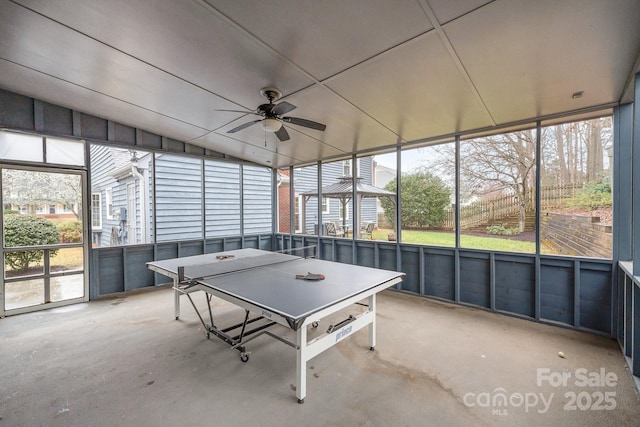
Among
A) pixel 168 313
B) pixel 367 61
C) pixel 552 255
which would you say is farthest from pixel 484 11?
pixel 168 313

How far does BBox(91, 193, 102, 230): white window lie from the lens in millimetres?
4805

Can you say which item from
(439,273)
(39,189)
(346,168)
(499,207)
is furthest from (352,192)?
(39,189)

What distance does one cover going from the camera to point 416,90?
10.1 feet

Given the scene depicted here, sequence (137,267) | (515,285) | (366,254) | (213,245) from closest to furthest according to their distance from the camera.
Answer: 1. (515,285)
2. (137,267)
3. (366,254)
4. (213,245)

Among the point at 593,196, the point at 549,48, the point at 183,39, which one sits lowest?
the point at 593,196

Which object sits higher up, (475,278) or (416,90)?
(416,90)

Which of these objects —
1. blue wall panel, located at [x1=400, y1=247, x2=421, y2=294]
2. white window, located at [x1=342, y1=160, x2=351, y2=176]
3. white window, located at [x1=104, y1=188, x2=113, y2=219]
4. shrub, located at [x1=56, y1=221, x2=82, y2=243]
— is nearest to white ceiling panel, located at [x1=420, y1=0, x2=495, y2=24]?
blue wall panel, located at [x1=400, y1=247, x2=421, y2=294]

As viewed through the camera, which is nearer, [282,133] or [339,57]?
[339,57]

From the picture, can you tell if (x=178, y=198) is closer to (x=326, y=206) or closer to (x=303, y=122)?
(x=303, y=122)

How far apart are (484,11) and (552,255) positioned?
3279 millimetres

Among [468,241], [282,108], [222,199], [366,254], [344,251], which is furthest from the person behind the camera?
[222,199]

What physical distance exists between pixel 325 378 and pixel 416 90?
3.20 meters

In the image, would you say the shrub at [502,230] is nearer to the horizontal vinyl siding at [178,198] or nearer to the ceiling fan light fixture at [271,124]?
the ceiling fan light fixture at [271,124]

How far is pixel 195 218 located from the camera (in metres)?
6.20
